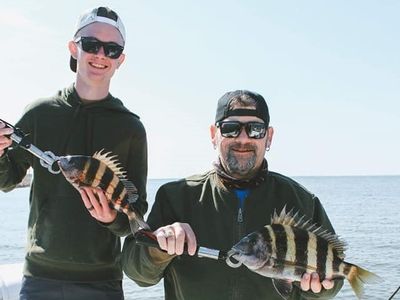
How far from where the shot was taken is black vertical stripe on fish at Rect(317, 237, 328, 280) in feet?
11.9

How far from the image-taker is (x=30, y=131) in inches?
177

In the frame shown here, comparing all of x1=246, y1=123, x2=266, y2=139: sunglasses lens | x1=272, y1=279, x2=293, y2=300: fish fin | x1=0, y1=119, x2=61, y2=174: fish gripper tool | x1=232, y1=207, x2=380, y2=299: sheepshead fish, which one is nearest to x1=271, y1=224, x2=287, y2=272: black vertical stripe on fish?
x1=232, y1=207, x2=380, y2=299: sheepshead fish

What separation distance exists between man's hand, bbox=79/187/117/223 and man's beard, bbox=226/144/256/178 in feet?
3.04

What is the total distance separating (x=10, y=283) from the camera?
6.50 meters

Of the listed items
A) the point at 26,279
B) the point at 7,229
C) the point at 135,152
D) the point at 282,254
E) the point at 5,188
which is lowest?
the point at 7,229

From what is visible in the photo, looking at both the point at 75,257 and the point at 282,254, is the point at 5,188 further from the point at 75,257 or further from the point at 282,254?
the point at 282,254

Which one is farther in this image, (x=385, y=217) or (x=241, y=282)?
(x=385, y=217)

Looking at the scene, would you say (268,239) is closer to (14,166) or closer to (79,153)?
(79,153)

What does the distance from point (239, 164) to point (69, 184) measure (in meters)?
1.31

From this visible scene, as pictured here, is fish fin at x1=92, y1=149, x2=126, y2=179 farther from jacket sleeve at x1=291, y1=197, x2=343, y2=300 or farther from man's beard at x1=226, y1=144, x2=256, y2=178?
jacket sleeve at x1=291, y1=197, x2=343, y2=300

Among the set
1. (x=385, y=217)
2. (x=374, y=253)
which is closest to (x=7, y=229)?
(x=374, y=253)

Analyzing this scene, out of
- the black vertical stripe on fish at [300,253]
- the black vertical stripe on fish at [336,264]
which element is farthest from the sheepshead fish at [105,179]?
the black vertical stripe on fish at [336,264]

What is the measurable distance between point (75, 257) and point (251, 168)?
148cm

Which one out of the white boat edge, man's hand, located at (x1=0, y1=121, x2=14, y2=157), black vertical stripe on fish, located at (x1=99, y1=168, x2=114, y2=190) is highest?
man's hand, located at (x1=0, y1=121, x2=14, y2=157)
